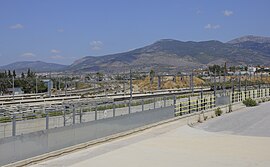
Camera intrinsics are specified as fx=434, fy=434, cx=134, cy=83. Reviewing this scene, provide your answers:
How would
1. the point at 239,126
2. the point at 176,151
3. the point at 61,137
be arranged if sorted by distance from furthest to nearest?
the point at 239,126, the point at 176,151, the point at 61,137

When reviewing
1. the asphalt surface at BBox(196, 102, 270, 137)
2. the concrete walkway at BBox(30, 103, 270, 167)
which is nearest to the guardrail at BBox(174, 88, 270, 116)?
the asphalt surface at BBox(196, 102, 270, 137)

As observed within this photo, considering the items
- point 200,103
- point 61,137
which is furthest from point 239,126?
point 61,137

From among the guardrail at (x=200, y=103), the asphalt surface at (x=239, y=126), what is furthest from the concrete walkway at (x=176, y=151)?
the guardrail at (x=200, y=103)

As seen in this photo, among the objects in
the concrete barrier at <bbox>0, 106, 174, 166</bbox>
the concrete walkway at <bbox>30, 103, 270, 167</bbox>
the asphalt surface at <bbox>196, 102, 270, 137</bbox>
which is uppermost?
the concrete barrier at <bbox>0, 106, 174, 166</bbox>

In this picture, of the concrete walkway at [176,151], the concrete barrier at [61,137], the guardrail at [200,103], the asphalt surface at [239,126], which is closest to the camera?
the concrete barrier at [61,137]

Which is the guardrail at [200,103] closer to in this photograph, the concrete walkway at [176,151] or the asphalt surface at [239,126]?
the asphalt surface at [239,126]

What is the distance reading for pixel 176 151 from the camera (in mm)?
16297

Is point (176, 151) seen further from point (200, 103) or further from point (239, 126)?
point (200, 103)

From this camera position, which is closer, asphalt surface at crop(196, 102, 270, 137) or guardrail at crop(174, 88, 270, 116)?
asphalt surface at crop(196, 102, 270, 137)

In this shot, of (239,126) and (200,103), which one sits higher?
(200,103)

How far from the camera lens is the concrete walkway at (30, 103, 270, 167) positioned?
45.3 feet

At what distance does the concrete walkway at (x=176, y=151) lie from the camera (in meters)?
13.8

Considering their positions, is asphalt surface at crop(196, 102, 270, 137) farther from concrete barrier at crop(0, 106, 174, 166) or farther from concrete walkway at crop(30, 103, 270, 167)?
concrete barrier at crop(0, 106, 174, 166)

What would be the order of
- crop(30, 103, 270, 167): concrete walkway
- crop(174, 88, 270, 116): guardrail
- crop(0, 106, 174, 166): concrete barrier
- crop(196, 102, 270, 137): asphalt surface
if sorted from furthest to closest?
crop(174, 88, 270, 116): guardrail
crop(196, 102, 270, 137): asphalt surface
crop(30, 103, 270, 167): concrete walkway
crop(0, 106, 174, 166): concrete barrier
